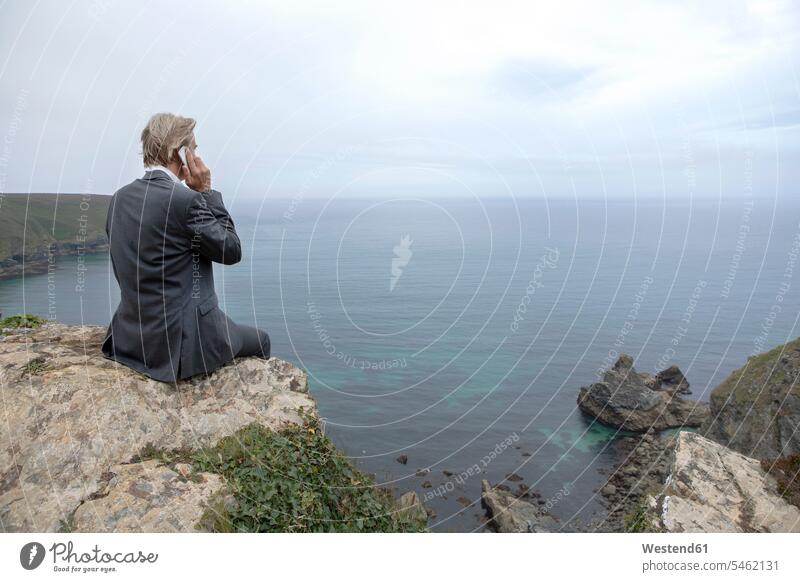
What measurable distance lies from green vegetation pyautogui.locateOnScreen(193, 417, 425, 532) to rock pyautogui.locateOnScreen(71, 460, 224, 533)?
6.6 inches

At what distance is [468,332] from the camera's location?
8438cm

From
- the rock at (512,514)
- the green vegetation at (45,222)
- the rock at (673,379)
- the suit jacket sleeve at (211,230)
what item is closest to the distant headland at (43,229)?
the green vegetation at (45,222)

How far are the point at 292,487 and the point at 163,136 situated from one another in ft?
13.2

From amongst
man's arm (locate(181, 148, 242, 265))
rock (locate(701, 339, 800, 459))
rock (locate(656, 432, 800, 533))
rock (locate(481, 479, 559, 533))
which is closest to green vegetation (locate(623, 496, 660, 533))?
rock (locate(656, 432, 800, 533))

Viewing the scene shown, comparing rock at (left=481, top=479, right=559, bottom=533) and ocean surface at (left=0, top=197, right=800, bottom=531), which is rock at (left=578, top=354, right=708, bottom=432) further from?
rock at (left=481, top=479, right=559, bottom=533)

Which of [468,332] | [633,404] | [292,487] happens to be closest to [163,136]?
[292,487]

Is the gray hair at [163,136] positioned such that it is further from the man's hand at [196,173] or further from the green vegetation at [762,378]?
the green vegetation at [762,378]

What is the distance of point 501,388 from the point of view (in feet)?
237

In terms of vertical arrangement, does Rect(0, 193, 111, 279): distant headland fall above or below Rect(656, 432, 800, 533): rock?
above

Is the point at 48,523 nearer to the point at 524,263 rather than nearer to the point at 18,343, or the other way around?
the point at 18,343

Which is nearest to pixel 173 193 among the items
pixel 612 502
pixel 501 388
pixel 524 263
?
pixel 612 502

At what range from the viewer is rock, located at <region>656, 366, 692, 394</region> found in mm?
62656

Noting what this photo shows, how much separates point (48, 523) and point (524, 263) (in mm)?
112876

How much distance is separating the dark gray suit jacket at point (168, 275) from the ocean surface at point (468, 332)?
2403 centimetres
